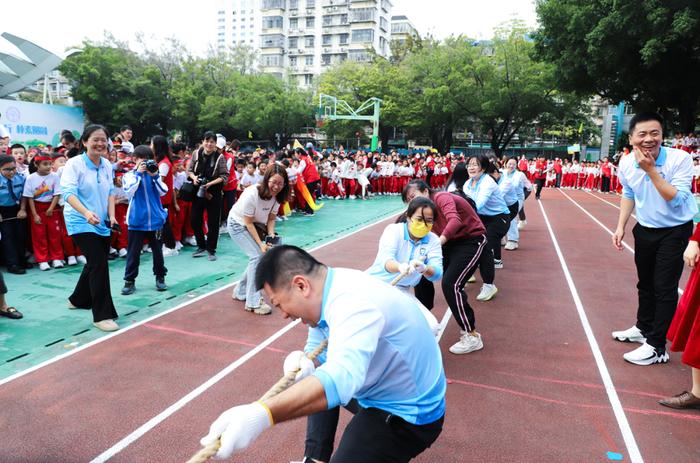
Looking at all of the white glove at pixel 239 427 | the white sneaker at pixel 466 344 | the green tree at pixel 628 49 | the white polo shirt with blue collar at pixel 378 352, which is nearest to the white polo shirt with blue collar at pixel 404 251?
the white sneaker at pixel 466 344

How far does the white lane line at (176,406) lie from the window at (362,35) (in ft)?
209

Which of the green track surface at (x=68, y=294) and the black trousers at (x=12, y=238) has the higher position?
the black trousers at (x=12, y=238)

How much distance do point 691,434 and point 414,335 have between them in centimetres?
274

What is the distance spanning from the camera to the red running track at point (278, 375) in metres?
3.17

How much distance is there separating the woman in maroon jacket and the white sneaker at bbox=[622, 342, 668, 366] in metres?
1.34

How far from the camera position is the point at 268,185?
16.6 ft

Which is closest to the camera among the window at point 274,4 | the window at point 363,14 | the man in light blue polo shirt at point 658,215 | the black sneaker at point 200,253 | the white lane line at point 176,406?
the white lane line at point 176,406

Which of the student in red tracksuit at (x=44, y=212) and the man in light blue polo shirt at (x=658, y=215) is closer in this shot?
the man in light blue polo shirt at (x=658, y=215)

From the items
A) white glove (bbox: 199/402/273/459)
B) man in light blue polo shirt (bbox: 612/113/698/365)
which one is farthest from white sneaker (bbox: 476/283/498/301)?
white glove (bbox: 199/402/273/459)

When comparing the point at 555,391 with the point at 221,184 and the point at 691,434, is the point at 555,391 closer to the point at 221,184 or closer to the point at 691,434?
the point at 691,434

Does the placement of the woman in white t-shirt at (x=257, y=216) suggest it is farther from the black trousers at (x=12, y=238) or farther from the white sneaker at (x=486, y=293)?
the black trousers at (x=12, y=238)

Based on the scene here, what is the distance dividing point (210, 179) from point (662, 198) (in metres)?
6.30

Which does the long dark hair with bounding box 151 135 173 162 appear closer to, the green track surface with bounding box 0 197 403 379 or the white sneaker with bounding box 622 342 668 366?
the green track surface with bounding box 0 197 403 379

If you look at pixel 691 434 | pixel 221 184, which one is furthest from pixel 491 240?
pixel 221 184
